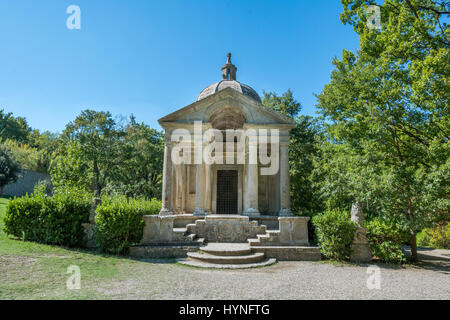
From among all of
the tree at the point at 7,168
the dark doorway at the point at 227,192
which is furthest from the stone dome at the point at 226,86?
the tree at the point at 7,168

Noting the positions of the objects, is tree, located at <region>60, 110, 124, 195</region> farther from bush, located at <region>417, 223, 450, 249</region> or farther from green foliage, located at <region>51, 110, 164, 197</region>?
bush, located at <region>417, 223, 450, 249</region>

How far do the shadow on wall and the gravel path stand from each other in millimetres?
26732

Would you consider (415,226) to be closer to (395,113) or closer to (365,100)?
(395,113)

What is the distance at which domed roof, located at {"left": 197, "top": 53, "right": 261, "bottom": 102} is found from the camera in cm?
1685

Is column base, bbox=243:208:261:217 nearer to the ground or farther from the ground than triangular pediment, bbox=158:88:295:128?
nearer to the ground

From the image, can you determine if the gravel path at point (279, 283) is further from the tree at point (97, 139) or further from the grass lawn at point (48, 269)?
the tree at point (97, 139)

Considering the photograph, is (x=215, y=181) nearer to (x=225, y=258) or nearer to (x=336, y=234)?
(x=225, y=258)

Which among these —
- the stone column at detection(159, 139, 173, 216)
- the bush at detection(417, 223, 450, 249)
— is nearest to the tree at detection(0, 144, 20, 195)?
the stone column at detection(159, 139, 173, 216)

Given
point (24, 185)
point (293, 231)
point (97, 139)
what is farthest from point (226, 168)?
point (24, 185)

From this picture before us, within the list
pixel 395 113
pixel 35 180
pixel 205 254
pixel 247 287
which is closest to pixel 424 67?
pixel 395 113

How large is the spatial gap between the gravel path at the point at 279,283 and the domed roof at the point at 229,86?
10.4m

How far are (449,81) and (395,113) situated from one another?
184 cm

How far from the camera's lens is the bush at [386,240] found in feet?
31.1

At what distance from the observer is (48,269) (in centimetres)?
649
